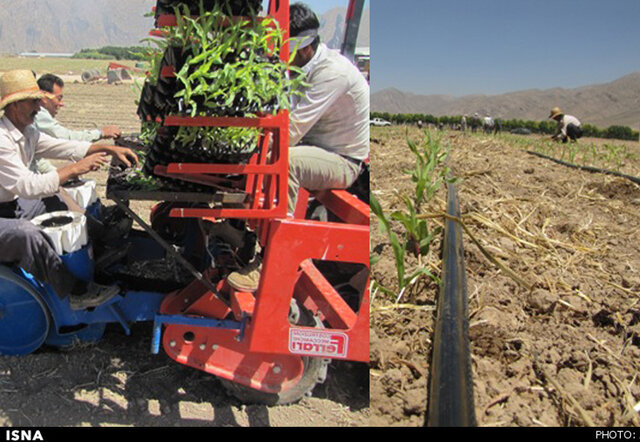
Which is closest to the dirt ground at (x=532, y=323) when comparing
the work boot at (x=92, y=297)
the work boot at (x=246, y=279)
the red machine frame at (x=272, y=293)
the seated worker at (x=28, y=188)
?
the red machine frame at (x=272, y=293)

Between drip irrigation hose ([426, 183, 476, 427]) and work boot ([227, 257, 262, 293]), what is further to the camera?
work boot ([227, 257, 262, 293])

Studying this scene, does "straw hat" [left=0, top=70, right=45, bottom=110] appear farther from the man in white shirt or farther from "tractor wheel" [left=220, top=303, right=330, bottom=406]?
"tractor wheel" [left=220, top=303, right=330, bottom=406]

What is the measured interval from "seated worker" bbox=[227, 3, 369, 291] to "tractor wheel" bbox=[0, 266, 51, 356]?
3.95 feet

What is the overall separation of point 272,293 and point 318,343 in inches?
14.4

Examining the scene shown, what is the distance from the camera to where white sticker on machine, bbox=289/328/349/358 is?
262 centimetres

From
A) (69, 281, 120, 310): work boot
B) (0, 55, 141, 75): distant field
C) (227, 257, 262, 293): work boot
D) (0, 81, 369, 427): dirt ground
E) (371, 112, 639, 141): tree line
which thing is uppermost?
(0, 55, 141, 75): distant field

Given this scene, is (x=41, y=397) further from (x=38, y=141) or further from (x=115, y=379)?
(x=38, y=141)

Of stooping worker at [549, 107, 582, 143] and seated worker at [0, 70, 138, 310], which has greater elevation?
stooping worker at [549, 107, 582, 143]

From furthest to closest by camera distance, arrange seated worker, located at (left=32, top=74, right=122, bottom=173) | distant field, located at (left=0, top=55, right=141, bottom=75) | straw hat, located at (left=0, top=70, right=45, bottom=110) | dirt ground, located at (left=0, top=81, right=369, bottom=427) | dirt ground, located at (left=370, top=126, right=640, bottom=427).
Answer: distant field, located at (left=0, top=55, right=141, bottom=75), seated worker, located at (left=32, top=74, right=122, bottom=173), straw hat, located at (left=0, top=70, right=45, bottom=110), dirt ground, located at (left=0, top=81, right=369, bottom=427), dirt ground, located at (left=370, top=126, right=640, bottom=427)

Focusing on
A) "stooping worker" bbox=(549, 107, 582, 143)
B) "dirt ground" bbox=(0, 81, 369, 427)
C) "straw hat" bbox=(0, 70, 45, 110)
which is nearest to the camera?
"dirt ground" bbox=(0, 81, 369, 427)

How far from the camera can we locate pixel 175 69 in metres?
2.07

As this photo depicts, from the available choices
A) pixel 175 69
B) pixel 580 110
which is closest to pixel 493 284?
pixel 175 69

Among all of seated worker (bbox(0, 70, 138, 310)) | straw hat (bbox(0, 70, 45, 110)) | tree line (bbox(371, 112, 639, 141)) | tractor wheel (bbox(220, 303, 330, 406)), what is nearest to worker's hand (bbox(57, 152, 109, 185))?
seated worker (bbox(0, 70, 138, 310))
